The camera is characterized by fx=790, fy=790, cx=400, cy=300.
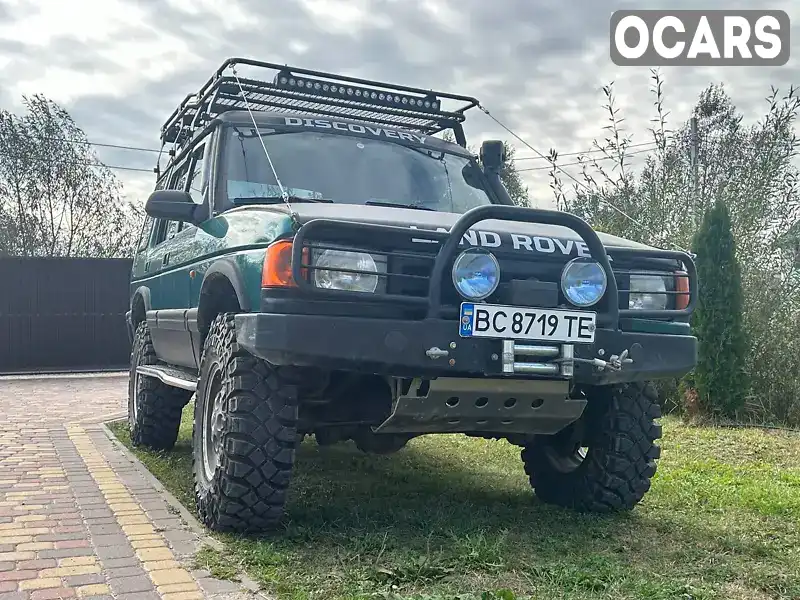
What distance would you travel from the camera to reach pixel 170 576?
116 inches

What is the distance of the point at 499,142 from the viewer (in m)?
5.22

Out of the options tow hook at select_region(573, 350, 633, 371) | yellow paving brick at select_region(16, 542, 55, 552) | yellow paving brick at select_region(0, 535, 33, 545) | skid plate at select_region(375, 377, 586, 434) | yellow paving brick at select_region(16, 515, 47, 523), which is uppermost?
tow hook at select_region(573, 350, 633, 371)

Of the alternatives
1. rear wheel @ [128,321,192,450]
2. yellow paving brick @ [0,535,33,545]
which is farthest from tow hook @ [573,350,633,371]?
rear wheel @ [128,321,192,450]

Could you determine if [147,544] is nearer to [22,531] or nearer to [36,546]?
[36,546]

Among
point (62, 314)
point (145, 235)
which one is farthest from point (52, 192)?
point (145, 235)

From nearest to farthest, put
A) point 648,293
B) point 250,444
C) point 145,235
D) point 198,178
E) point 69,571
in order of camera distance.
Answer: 1. point 69,571
2. point 250,444
3. point 648,293
4. point 198,178
5. point 145,235

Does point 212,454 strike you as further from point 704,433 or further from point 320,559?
point 704,433

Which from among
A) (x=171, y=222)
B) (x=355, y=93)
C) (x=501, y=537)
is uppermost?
(x=355, y=93)

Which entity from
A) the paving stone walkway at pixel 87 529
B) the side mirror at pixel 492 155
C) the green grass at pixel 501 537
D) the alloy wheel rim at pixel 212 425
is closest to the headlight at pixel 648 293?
the green grass at pixel 501 537

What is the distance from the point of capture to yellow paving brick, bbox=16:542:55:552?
131 inches

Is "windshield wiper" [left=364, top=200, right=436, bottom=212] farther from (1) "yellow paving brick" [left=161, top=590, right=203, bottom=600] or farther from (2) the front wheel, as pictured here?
(1) "yellow paving brick" [left=161, top=590, right=203, bottom=600]

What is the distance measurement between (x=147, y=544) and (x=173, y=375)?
1.55 metres

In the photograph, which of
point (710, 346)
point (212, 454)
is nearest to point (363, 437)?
point (212, 454)

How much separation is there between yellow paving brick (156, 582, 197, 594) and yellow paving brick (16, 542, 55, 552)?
80cm
